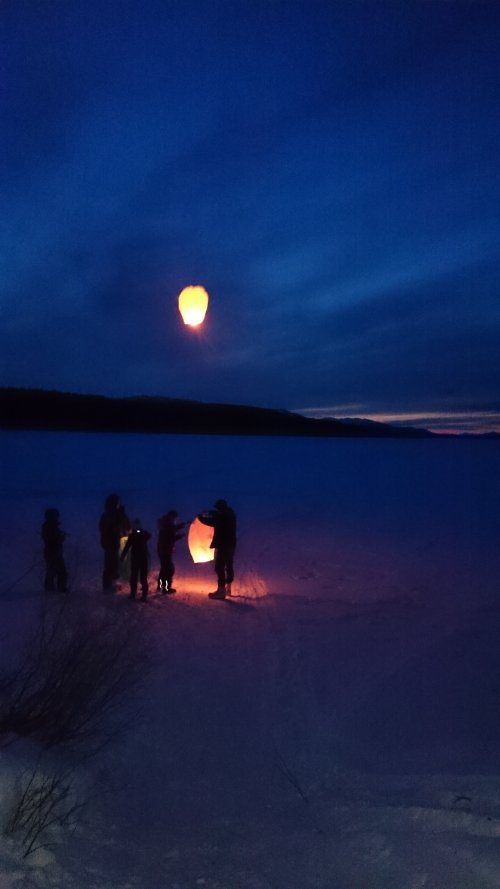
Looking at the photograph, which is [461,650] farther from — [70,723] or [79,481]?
[79,481]

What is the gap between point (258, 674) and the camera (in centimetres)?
906

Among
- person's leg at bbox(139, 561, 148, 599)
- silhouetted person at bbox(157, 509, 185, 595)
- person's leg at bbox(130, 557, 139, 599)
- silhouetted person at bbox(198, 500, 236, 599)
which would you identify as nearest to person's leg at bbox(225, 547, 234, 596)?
silhouetted person at bbox(198, 500, 236, 599)

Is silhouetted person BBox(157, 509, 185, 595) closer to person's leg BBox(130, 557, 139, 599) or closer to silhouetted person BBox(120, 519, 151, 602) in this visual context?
silhouetted person BBox(120, 519, 151, 602)

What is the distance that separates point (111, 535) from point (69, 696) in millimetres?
5899

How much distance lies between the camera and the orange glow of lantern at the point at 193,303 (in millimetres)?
7770

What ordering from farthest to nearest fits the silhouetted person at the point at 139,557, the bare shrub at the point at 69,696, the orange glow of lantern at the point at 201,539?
1. the orange glow of lantern at the point at 201,539
2. the silhouetted person at the point at 139,557
3. the bare shrub at the point at 69,696

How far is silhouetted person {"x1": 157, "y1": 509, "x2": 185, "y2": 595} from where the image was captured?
12.6 meters

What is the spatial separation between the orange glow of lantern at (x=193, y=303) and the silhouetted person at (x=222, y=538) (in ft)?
17.0

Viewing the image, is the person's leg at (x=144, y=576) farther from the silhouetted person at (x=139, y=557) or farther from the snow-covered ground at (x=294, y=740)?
the snow-covered ground at (x=294, y=740)

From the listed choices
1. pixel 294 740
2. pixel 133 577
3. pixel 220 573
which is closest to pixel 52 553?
pixel 133 577

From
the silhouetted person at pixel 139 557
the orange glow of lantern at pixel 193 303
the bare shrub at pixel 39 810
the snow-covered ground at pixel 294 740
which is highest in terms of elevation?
the orange glow of lantern at pixel 193 303

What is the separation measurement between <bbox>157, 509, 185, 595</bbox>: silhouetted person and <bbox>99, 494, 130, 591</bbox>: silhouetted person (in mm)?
688

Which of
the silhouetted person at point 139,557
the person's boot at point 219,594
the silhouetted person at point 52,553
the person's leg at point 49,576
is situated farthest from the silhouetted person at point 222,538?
the person's leg at point 49,576

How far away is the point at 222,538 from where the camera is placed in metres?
12.6
